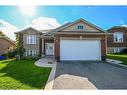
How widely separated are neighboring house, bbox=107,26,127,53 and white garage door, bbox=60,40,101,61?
56.5ft

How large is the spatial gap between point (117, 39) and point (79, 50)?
19.3m

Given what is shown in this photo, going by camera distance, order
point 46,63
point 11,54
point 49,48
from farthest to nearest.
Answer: point 49,48 → point 11,54 → point 46,63

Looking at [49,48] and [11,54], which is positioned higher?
[49,48]

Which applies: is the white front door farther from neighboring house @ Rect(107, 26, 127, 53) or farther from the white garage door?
neighboring house @ Rect(107, 26, 127, 53)

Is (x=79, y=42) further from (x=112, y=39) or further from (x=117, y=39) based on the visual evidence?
(x=117, y=39)

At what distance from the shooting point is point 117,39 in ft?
123

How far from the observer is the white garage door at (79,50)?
20.1 meters

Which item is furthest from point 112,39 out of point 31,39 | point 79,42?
point 79,42

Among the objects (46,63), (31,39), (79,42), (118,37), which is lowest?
(46,63)

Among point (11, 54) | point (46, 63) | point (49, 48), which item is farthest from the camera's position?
point (49, 48)

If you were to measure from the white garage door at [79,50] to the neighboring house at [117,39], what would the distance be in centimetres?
1721

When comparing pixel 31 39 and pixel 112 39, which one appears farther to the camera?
pixel 112 39
